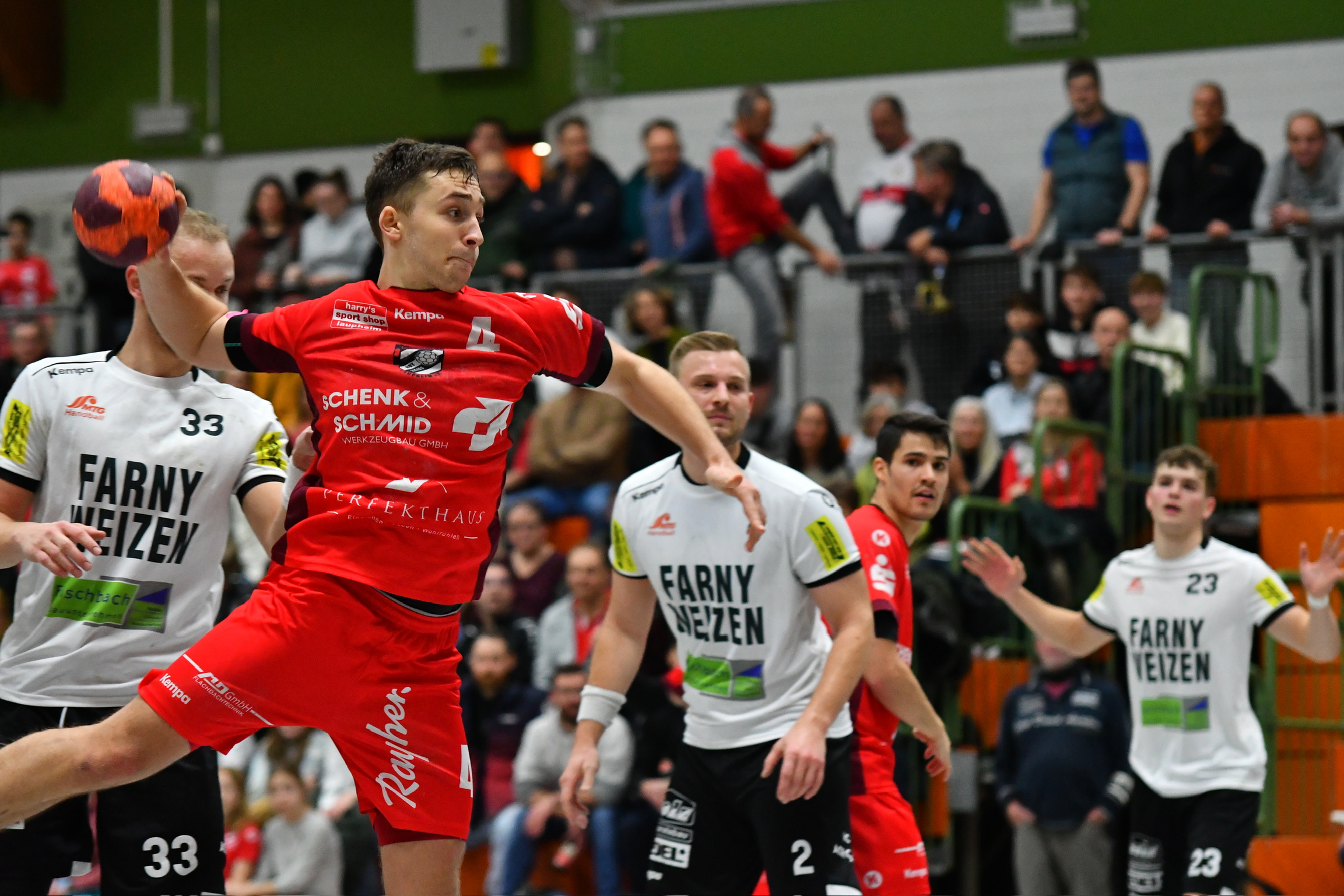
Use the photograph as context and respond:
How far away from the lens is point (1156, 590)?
761 centimetres

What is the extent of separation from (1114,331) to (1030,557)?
1839 mm

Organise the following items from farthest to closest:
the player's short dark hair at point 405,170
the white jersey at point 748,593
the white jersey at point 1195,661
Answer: the white jersey at point 1195,661
the white jersey at point 748,593
the player's short dark hair at point 405,170

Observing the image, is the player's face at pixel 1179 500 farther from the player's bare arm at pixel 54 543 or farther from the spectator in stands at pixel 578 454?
the spectator in stands at pixel 578 454

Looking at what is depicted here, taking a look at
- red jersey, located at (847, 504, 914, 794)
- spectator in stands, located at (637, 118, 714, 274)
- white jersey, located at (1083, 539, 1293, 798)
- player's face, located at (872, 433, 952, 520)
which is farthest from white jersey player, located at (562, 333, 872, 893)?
spectator in stands, located at (637, 118, 714, 274)

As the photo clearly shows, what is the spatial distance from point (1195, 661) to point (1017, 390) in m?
4.37

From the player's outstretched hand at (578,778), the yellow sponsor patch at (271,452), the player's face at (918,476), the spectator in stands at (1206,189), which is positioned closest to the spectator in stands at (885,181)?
the spectator in stands at (1206,189)

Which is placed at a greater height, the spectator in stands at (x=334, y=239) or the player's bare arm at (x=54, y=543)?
the spectator in stands at (x=334, y=239)

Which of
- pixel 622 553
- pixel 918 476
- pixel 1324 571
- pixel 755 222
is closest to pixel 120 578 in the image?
pixel 622 553

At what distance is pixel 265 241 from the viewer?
15289 mm

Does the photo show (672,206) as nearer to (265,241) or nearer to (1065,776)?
(265,241)

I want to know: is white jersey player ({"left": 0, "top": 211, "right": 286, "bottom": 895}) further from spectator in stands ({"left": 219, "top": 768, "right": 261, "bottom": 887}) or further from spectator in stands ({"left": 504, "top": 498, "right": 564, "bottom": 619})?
spectator in stands ({"left": 504, "top": 498, "right": 564, "bottom": 619})

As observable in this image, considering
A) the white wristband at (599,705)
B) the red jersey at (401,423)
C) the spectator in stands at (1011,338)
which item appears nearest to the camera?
the red jersey at (401,423)

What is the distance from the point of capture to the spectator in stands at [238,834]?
11.0 meters

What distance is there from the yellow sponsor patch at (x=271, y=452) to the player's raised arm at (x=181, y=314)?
0.78 m
